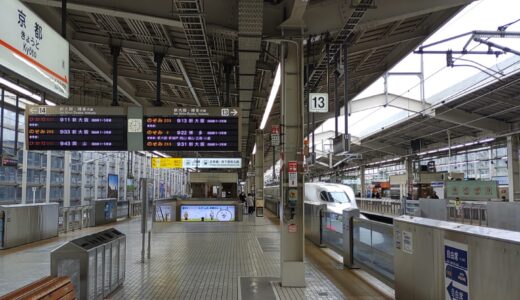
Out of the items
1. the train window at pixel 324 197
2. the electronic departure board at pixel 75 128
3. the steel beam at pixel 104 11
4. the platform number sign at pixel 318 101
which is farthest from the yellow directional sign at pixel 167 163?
the steel beam at pixel 104 11

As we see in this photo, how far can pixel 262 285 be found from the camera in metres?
7.95

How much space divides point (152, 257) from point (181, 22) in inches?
232

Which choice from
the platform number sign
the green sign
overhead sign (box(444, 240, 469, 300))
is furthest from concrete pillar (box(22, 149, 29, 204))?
overhead sign (box(444, 240, 469, 300))

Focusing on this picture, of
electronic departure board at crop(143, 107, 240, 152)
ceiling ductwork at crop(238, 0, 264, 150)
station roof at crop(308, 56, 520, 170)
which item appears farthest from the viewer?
station roof at crop(308, 56, 520, 170)

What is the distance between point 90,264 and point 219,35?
5479 millimetres


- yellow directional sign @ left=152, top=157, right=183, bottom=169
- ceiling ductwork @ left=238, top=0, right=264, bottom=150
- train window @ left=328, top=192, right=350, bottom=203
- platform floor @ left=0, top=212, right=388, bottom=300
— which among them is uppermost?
ceiling ductwork @ left=238, top=0, right=264, bottom=150

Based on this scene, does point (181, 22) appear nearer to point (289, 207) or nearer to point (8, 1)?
point (289, 207)

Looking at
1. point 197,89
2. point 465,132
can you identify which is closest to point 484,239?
point 197,89

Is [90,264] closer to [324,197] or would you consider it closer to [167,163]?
[324,197]

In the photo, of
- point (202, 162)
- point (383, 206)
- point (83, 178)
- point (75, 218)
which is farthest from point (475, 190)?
point (83, 178)

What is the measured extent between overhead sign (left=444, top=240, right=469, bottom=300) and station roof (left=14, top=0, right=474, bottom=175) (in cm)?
393

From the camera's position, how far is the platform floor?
24.3ft

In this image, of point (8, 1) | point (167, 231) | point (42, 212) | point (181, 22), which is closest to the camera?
point (8, 1)

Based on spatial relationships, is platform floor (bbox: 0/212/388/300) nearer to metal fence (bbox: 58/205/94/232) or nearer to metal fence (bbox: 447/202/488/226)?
metal fence (bbox: 58/205/94/232)
